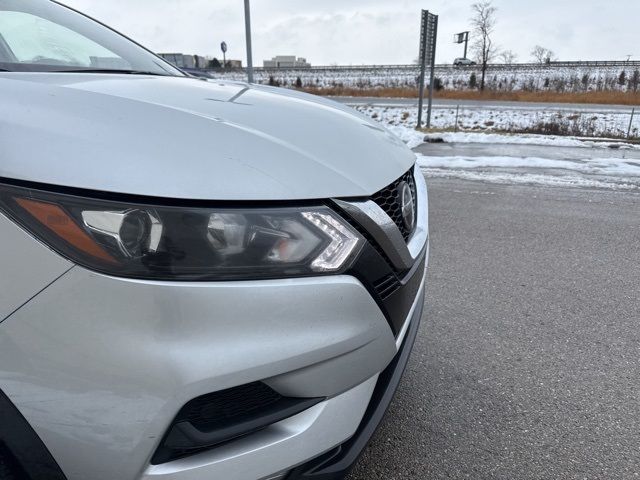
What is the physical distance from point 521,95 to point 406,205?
3369 centimetres

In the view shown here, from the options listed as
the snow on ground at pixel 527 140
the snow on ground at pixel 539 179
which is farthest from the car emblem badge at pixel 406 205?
the snow on ground at pixel 527 140

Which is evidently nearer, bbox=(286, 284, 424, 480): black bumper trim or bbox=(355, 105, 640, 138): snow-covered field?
bbox=(286, 284, 424, 480): black bumper trim

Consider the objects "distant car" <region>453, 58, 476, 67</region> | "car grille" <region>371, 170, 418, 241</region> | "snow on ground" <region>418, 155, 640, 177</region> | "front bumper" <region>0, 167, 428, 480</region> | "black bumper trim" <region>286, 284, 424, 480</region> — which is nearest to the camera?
"front bumper" <region>0, 167, 428, 480</region>

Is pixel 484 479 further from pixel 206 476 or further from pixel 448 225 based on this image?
pixel 448 225

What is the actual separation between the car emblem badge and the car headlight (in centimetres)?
54

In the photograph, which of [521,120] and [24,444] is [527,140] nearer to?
[521,120]

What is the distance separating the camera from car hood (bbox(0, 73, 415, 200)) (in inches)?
37.1

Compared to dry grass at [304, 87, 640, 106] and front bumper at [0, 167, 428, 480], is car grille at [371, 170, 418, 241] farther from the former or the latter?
dry grass at [304, 87, 640, 106]

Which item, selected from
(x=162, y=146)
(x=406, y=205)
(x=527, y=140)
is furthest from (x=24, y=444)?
(x=527, y=140)

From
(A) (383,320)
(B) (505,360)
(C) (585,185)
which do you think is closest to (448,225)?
(B) (505,360)

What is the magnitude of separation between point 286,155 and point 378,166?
1.33ft

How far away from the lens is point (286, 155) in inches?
45.2

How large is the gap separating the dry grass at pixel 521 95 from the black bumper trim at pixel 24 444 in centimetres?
3082

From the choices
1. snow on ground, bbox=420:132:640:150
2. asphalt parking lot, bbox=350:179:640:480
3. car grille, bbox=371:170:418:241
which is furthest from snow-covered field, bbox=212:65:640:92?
car grille, bbox=371:170:418:241
